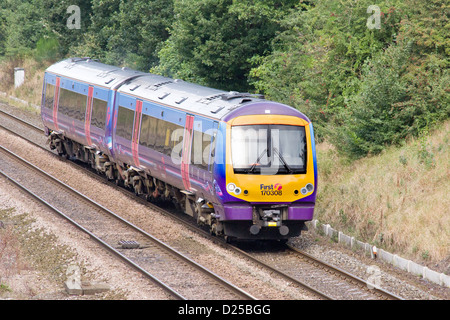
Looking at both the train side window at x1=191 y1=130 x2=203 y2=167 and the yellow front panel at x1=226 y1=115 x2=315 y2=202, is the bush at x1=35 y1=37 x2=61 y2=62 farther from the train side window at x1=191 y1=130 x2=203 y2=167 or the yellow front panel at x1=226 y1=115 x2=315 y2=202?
the yellow front panel at x1=226 y1=115 x2=315 y2=202

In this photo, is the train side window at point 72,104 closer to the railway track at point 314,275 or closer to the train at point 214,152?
the train at point 214,152

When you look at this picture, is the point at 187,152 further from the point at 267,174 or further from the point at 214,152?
the point at 267,174

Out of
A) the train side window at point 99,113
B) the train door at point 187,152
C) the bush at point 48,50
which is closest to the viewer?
the train door at point 187,152

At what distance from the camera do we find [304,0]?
28625 millimetres

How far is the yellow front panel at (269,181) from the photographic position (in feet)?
48.5

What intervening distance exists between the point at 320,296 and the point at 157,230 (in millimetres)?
5828

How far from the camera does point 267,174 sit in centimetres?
1497

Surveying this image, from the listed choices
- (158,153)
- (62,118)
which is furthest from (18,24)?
(158,153)

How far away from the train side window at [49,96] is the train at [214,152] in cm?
426

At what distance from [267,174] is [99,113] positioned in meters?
8.63

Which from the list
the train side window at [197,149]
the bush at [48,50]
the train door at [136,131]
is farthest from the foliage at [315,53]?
the train door at [136,131]

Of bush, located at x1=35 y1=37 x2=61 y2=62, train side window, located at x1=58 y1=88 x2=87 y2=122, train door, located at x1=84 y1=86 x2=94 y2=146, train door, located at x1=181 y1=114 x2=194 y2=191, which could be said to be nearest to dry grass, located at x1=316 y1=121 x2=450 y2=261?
train door, located at x1=181 y1=114 x2=194 y2=191

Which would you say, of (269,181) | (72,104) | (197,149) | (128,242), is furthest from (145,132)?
(72,104)
